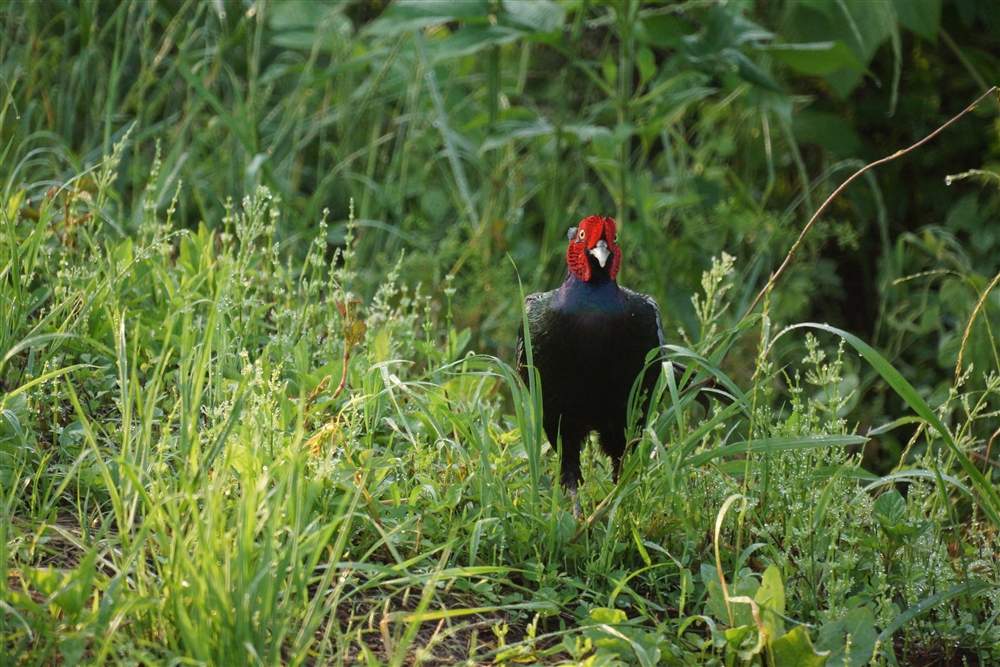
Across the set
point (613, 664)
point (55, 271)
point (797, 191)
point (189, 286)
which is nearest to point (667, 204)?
point (797, 191)

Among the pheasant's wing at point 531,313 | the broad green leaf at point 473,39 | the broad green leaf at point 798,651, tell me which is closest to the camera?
the broad green leaf at point 798,651

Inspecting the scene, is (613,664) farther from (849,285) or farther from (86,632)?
(849,285)

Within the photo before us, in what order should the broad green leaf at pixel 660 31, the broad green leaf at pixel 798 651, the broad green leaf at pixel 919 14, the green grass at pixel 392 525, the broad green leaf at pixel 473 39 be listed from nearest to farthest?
the green grass at pixel 392 525 < the broad green leaf at pixel 798 651 < the broad green leaf at pixel 919 14 < the broad green leaf at pixel 473 39 < the broad green leaf at pixel 660 31

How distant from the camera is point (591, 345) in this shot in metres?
2.62

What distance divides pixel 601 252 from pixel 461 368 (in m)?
0.50

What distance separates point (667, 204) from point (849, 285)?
1.77 metres

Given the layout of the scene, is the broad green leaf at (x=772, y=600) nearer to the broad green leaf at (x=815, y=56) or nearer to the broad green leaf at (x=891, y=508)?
the broad green leaf at (x=891, y=508)

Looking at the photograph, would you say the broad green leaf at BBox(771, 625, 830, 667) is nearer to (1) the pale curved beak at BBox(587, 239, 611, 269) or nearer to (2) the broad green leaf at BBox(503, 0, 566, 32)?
(1) the pale curved beak at BBox(587, 239, 611, 269)

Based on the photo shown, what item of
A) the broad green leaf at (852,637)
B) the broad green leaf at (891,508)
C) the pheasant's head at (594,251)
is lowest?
the broad green leaf at (852,637)

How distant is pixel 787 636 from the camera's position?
190cm

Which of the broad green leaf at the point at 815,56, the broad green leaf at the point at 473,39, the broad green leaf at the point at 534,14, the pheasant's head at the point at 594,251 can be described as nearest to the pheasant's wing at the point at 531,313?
the pheasant's head at the point at 594,251

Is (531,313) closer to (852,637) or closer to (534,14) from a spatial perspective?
(852,637)

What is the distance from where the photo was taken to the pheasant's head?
8.77 feet

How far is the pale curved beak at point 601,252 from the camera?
8.73 feet
